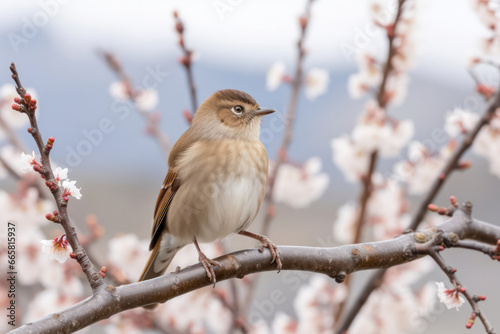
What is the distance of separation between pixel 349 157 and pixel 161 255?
1.48 metres

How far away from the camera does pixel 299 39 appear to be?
9.75 ft

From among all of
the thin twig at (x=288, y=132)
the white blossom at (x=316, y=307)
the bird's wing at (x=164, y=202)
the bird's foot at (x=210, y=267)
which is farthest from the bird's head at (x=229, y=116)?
the white blossom at (x=316, y=307)

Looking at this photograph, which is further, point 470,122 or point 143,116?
point 143,116

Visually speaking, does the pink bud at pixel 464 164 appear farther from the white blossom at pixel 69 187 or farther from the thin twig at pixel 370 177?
the white blossom at pixel 69 187

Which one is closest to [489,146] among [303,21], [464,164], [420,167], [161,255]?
[420,167]

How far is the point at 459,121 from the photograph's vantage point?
2705 mm

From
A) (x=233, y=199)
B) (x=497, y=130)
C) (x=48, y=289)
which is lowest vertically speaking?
(x=48, y=289)

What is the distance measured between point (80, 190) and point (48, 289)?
2085mm

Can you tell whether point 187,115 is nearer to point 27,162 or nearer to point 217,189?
point 217,189

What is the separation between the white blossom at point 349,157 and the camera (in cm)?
347

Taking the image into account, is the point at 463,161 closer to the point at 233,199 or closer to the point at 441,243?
the point at 441,243

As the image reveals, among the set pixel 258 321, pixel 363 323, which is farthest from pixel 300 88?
pixel 363 323

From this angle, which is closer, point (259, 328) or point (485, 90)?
point (485, 90)

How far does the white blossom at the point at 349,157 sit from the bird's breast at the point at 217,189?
1.21 m
